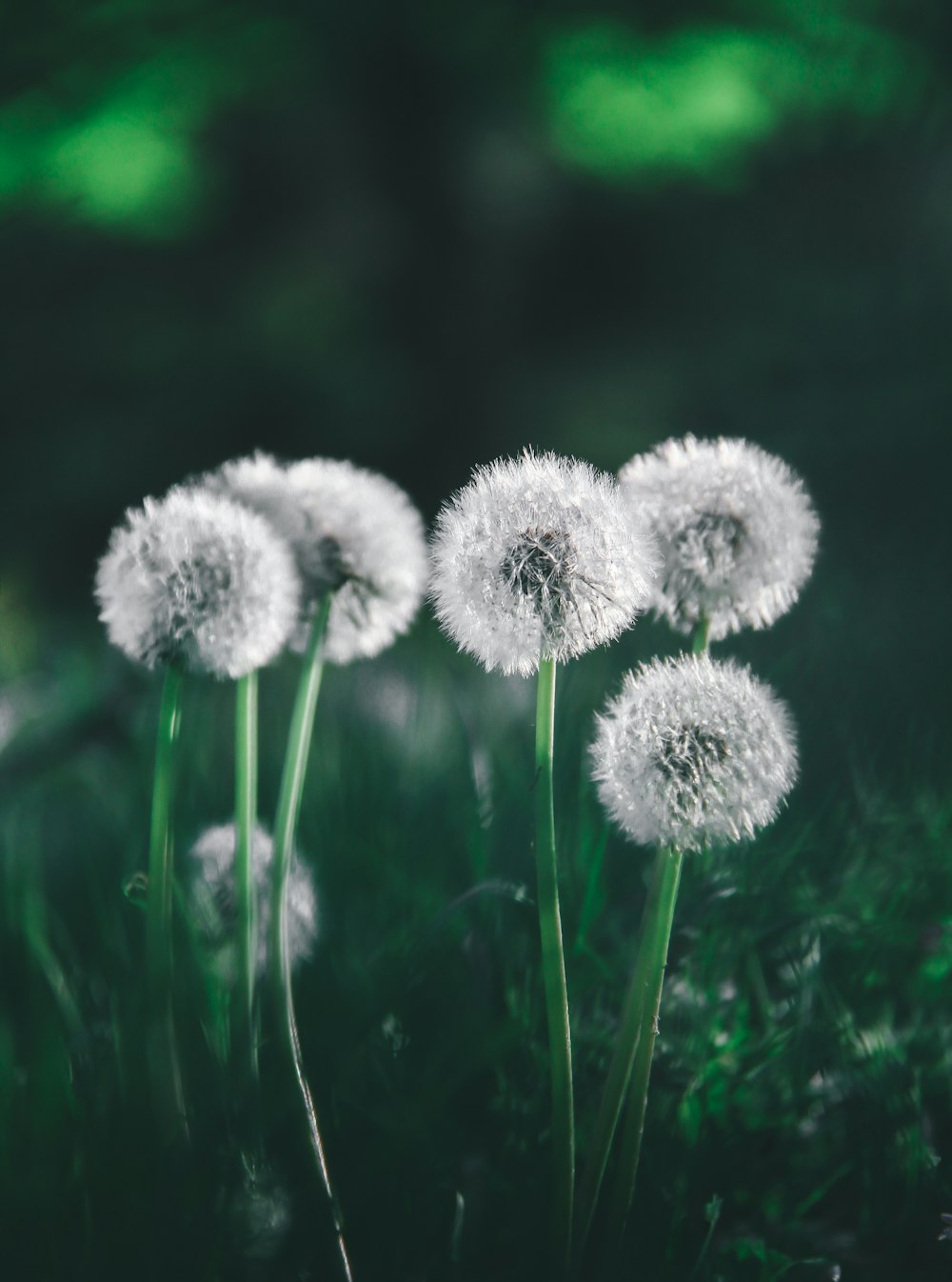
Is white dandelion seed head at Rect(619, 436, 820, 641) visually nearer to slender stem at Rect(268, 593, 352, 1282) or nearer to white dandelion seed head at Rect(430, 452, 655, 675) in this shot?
white dandelion seed head at Rect(430, 452, 655, 675)

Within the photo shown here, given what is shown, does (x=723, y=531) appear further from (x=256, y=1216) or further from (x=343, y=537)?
(x=256, y=1216)

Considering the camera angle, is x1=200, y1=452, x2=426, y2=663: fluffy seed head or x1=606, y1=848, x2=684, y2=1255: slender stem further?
x1=200, y1=452, x2=426, y2=663: fluffy seed head

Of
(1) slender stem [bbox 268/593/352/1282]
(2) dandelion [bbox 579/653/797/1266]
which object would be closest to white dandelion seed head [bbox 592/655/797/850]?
(2) dandelion [bbox 579/653/797/1266]

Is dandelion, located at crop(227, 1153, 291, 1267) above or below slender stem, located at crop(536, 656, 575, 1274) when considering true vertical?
below

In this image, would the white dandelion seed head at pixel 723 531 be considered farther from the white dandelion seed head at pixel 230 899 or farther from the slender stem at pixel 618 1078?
the white dandelion seed head at pixel 230 899

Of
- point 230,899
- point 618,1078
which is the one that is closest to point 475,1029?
point 618,1078

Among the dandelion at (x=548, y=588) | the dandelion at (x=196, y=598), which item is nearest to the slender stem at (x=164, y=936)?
the dandelion at (x=196, y=598)
